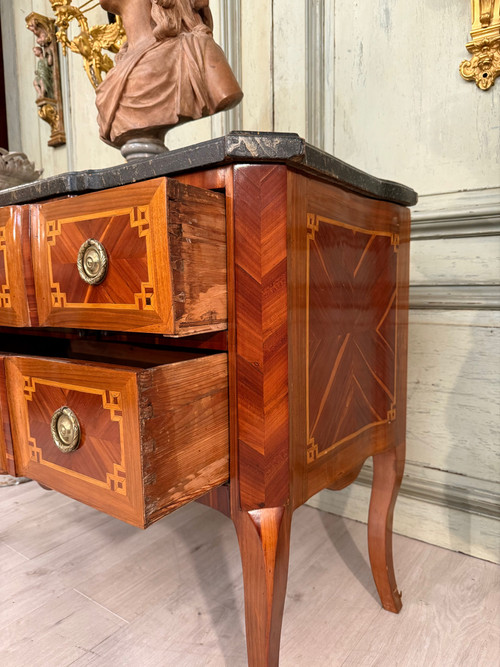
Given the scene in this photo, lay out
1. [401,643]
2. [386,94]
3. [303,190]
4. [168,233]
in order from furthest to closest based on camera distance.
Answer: [386,94] → [401,643] → [303,190] → [168,233]

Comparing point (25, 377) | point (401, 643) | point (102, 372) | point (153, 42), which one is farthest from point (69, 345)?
point (401, 643)

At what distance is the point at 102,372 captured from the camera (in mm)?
510

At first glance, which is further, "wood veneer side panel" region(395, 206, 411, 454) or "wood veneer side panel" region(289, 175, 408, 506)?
"wood veneer side panel" region(395, 206, 411, 454)

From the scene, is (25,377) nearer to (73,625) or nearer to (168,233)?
(168,233)

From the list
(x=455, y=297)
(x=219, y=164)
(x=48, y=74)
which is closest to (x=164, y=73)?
(x=219, y=164)

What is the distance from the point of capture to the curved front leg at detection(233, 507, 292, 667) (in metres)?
0.56

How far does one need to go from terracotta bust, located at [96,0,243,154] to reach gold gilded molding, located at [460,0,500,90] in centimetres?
52

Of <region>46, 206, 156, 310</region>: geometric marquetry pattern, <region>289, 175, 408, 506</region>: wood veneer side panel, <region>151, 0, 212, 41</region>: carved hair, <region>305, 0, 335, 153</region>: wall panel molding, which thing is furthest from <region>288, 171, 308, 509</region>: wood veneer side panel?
<region>305, 0, 335, 153</region>: wall panel molding

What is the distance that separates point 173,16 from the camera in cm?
81

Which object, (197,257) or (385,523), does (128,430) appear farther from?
(385,523)

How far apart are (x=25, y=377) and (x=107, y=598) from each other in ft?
1.87

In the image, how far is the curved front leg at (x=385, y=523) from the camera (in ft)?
2.84

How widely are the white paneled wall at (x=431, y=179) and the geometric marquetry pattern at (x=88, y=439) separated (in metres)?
0.83

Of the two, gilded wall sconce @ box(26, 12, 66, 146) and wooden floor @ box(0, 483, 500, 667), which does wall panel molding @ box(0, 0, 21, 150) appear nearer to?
gilded wall sconce @ box(26, 12, 66, 146)
